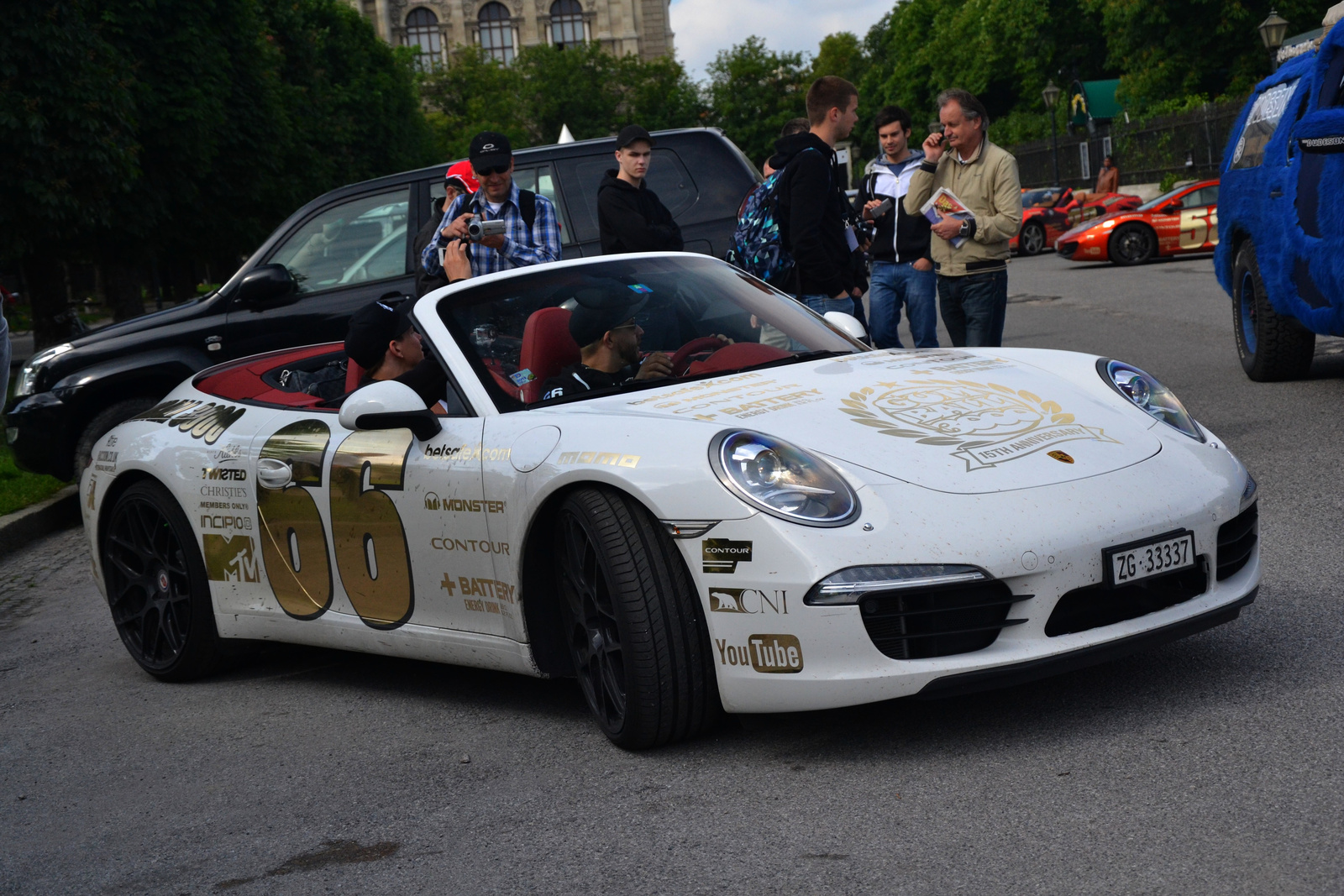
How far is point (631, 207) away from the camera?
25.0ft

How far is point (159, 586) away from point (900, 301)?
4564mm

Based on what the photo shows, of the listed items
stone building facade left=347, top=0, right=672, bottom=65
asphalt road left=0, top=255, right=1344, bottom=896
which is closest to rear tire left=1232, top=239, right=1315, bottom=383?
asphalt road left=0, top=255, right=1344, bottom=896

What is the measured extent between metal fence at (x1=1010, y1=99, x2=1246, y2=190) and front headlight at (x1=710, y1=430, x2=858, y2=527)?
32.9m

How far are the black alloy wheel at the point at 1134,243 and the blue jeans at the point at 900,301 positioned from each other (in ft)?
58.4

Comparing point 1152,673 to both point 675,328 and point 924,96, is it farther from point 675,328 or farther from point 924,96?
point 924,96

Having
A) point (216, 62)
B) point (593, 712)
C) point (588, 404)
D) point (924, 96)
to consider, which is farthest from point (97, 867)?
point (924, 96)

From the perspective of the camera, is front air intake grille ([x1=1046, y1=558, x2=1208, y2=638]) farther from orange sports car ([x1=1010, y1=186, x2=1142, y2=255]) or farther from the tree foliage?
the tree foliage

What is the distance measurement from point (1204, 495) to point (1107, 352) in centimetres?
927

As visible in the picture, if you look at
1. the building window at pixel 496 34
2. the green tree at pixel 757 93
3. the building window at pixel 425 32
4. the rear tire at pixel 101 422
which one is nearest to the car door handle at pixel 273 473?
the rear tire at pixel 101 422

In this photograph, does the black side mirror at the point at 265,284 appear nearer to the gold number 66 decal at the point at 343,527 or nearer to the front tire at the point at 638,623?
the gold number 66 decal at the point at 343,527

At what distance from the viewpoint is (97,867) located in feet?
12.0

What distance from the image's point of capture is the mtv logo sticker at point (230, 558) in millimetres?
5195

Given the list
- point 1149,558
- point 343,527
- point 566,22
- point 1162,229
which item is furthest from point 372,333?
point 566,22

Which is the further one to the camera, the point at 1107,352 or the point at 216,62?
the point at 216,62
